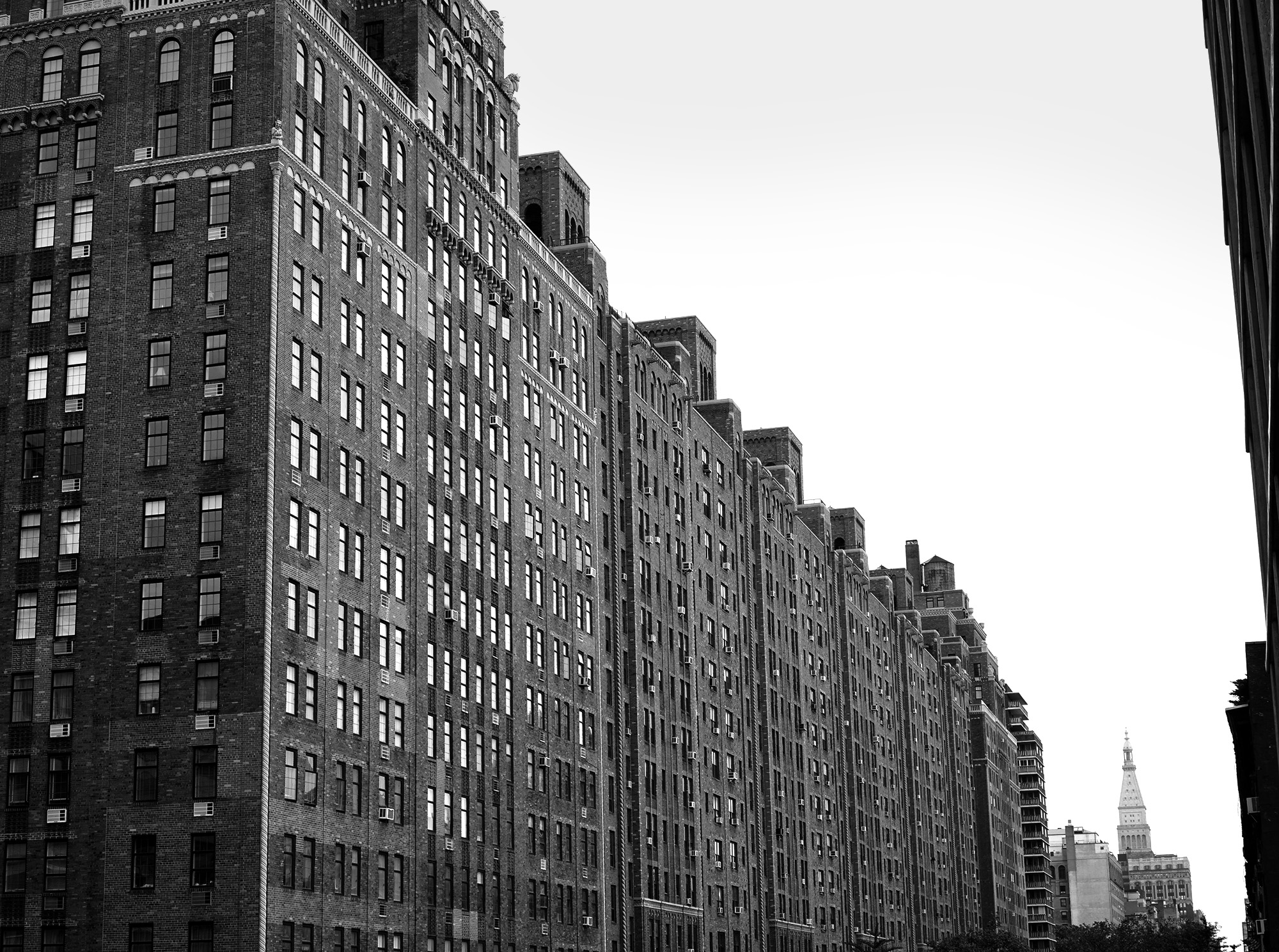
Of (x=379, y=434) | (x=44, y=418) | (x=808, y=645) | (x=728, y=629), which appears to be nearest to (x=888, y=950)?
(x=808, y=645)

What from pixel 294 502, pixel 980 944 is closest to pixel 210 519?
pixel 294 502

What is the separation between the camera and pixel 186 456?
7794 centimetres

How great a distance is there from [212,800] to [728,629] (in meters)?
75.2

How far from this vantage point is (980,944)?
186250 millimetres

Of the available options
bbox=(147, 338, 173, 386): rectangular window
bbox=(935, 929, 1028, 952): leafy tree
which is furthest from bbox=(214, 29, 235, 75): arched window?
bbox=(935, 929, 1028, 952): leafy tree

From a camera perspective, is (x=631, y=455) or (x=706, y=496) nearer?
(x=631, y=455)

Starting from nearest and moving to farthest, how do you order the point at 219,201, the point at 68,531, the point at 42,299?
the point at 68,531 < the point at 219,201 < the point at 42,299

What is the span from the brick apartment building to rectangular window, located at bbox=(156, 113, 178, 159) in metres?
0.18

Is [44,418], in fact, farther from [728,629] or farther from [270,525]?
[728,629]

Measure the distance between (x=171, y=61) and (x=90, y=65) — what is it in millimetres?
4013

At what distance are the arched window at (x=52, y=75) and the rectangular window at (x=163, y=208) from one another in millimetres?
7470

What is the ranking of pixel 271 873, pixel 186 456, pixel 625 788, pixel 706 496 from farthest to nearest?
pixel 706 496 → pixel 625 788 → pixel 186 456 → pixel 271 873

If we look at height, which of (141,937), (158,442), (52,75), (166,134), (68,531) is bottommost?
(141,937)

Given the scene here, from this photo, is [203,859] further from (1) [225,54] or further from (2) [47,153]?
(1) [225,54]
